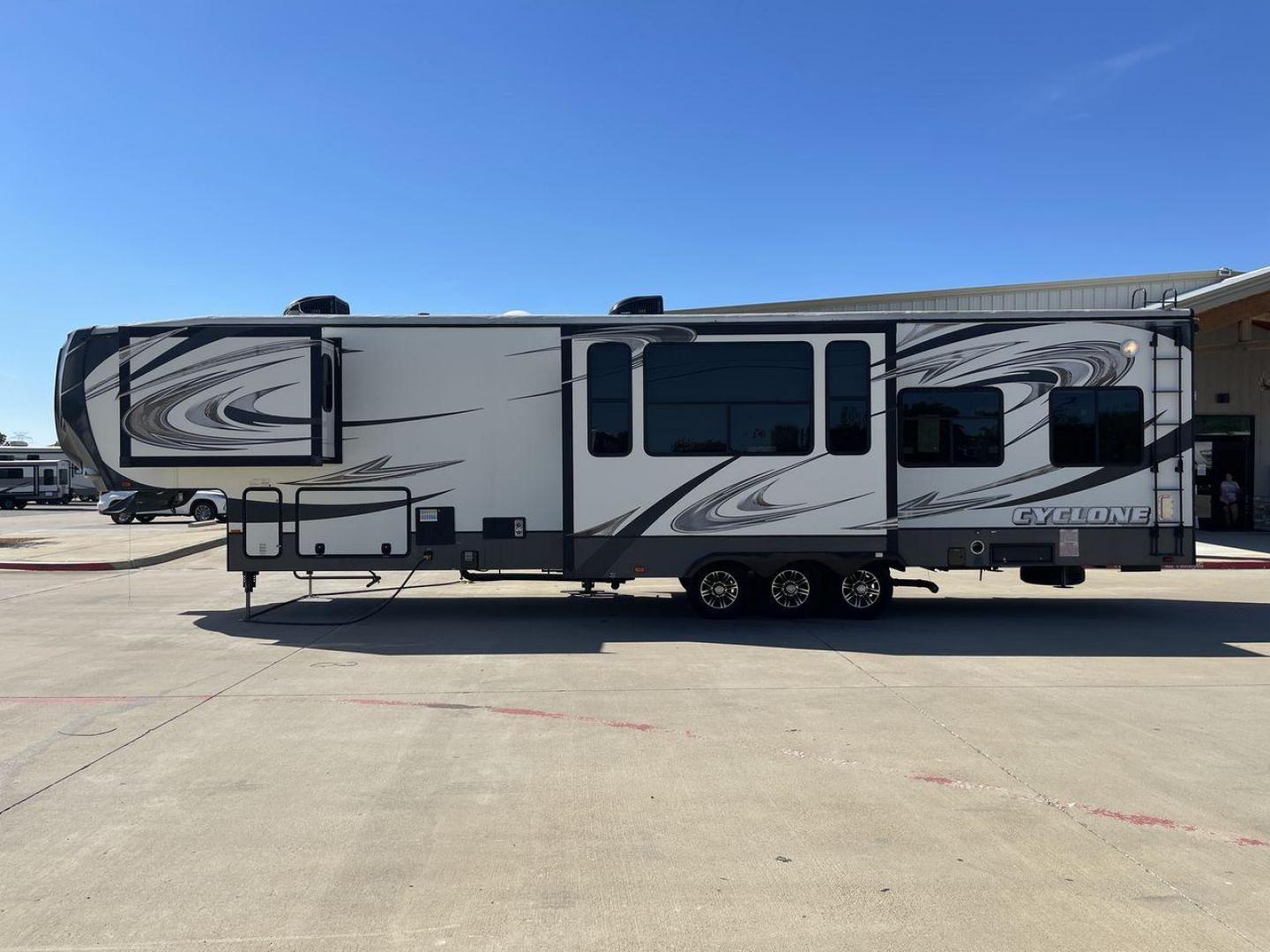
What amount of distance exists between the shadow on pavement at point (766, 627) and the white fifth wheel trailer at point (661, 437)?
2.41ft

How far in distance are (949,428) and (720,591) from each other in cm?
334

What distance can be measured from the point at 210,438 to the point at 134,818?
20.1 feet

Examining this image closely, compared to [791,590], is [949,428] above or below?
above

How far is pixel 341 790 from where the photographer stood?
16.2ft

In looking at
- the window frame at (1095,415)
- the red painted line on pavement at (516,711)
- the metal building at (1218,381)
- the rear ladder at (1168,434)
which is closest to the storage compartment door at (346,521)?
the red painted line on pavement at (516,711)

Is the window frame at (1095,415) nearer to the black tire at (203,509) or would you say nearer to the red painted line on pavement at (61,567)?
the red painted line on pavement at (61,567)

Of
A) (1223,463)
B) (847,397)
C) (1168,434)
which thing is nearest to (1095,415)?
(1168,434)

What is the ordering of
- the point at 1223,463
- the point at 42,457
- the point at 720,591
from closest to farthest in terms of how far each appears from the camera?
the point at 720,591, the point at 1223,463, the point at 42,457

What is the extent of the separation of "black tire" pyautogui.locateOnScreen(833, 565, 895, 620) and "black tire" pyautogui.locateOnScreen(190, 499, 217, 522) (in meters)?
23.6

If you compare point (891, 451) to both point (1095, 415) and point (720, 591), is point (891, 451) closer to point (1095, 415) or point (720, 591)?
point (1095, 415)

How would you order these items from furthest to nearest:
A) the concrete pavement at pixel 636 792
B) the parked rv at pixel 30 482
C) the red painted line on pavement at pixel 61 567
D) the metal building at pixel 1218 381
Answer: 1. the parked rv at pixel 30 482
2. the metal building at pixel 1218 381
3. the red painted line on pavement at pixel 61 567
4. the concrete pavement at pixel 636 792

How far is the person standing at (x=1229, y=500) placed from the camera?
22.2 meters

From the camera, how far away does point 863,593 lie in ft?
33.8

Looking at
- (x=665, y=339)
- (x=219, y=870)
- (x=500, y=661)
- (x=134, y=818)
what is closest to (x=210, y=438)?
(x=500, y=661)
